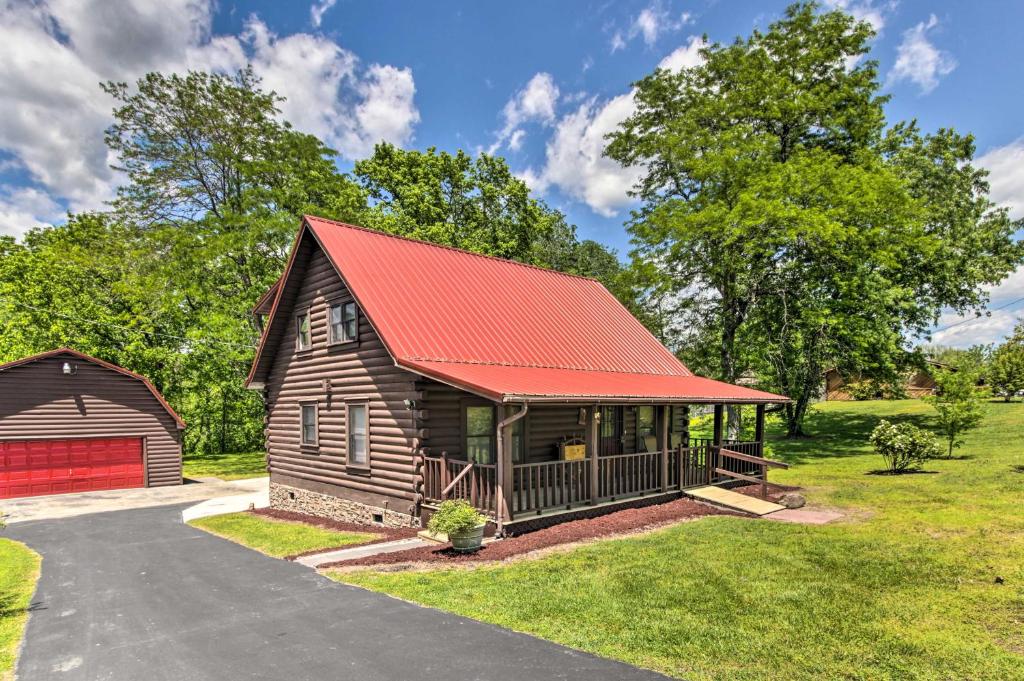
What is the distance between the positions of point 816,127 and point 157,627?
104 feet

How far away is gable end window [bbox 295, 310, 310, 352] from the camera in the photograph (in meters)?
17.0

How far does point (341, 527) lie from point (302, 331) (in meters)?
6.03

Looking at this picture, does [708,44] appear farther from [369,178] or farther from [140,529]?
[140,529]

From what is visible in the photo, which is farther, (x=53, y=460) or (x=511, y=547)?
(x=53, y=460)

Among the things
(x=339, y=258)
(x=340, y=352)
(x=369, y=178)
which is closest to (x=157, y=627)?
(x=340, y=352)

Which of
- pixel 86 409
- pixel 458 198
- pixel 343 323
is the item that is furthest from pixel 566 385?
pixel 458 198

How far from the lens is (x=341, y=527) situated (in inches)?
581

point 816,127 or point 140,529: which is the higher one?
point 816,127

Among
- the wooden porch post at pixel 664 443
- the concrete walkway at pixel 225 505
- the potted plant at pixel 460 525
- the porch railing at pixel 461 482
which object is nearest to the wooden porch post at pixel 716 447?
the wooden porch post at pixel 664 443

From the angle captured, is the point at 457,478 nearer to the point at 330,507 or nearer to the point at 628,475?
the point at 628,475

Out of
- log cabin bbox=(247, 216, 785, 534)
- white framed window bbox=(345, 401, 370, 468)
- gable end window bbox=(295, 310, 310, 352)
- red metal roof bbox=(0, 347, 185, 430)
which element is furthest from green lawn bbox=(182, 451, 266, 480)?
white framed window bbox=(345, 401, 370, 468)

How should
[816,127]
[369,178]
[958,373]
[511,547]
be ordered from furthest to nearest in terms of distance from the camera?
[369,178]
[816,127]
[958,373]
[511,547]

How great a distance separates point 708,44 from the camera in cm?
2953

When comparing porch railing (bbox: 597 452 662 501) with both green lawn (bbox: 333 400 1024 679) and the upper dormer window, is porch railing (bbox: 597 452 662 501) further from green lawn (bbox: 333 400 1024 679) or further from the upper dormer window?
the upper dormer window
